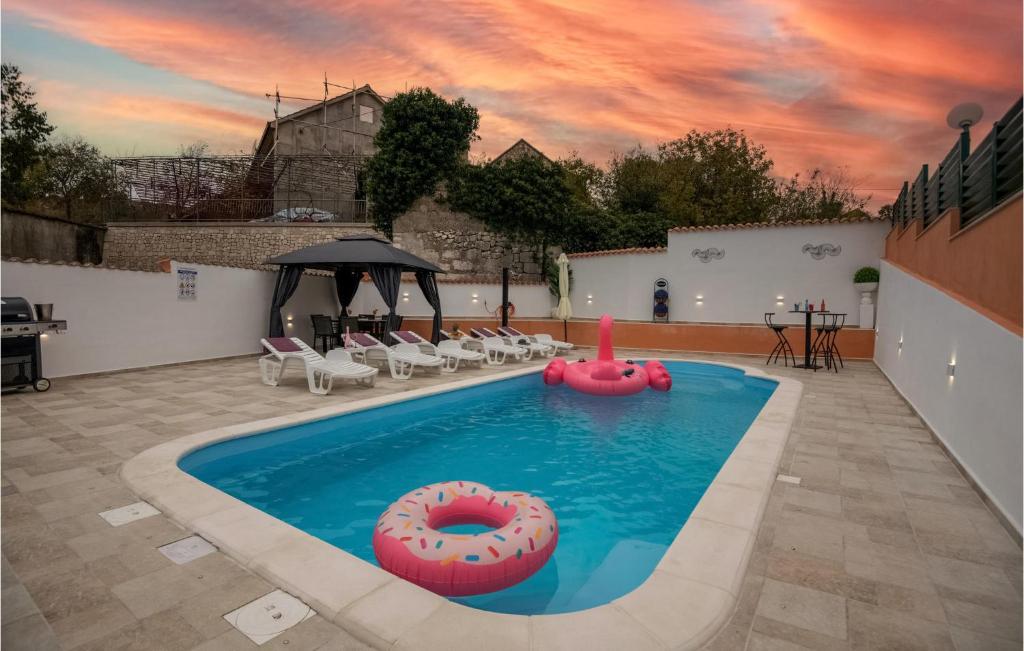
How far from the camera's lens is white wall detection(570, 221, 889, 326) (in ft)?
44.1

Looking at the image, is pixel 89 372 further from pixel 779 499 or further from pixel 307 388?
pixel 779 499

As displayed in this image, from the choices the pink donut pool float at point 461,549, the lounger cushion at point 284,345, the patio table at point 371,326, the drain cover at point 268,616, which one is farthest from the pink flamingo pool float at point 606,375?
the drain cover at point 268,616

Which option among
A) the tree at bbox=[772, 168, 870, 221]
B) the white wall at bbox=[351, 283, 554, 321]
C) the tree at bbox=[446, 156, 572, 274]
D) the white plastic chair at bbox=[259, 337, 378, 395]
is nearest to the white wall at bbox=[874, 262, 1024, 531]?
the white plastic chair at bbox=[259, 337, 378, 395]

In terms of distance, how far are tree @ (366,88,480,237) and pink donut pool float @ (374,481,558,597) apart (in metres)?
18.0

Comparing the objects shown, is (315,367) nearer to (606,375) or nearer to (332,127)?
(606,375)

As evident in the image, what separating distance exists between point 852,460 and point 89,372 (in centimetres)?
1183

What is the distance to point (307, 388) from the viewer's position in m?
8.09

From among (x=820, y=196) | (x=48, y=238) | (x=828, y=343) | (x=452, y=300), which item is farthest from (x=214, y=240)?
(x=820, y=196)

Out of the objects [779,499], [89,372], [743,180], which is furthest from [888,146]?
[89,372]

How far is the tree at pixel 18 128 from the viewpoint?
16375 mm

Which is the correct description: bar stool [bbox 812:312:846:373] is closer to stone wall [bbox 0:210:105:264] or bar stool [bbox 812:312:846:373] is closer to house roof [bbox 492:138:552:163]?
house roof [bbox 492:138:552:163]

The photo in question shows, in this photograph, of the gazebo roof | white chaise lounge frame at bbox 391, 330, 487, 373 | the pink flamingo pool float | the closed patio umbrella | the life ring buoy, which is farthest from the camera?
the life ring buoy

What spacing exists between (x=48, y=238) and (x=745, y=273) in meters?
22.8

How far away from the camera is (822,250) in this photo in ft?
45.1
